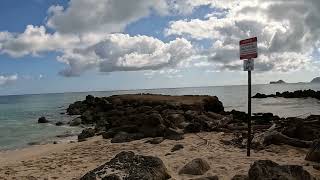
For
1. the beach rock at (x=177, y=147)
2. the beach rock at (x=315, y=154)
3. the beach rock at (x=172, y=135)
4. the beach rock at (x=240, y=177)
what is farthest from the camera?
the beach rock at (x=172, y=135)

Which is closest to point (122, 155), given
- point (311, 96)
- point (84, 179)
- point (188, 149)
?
point (84, 179)

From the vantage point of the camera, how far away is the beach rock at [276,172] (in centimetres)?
751

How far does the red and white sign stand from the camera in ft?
33.0

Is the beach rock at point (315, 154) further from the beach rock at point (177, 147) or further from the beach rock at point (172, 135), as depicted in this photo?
the beach rock at point (172, 135)

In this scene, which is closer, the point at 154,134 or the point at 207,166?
the point at 207,166

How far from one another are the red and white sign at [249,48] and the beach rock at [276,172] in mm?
3184

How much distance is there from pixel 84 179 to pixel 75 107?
4406cm

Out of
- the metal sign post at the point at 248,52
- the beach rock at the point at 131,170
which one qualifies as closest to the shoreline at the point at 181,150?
the beach rock at the point at 131,170

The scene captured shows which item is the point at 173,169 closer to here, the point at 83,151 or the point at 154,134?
the point at 83,151

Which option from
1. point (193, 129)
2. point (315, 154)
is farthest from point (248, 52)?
point (193, 129)

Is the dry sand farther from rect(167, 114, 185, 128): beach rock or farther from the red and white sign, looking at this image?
rect(167, 114, 185, 128): beach rock

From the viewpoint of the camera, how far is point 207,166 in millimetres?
9547

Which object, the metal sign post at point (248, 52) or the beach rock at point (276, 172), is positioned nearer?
the beach rock at point (276, 172)

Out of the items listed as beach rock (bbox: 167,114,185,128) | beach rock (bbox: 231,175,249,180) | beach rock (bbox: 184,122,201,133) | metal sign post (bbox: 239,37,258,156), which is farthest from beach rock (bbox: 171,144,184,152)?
beach rock (bbox: 167,114,185,128)
